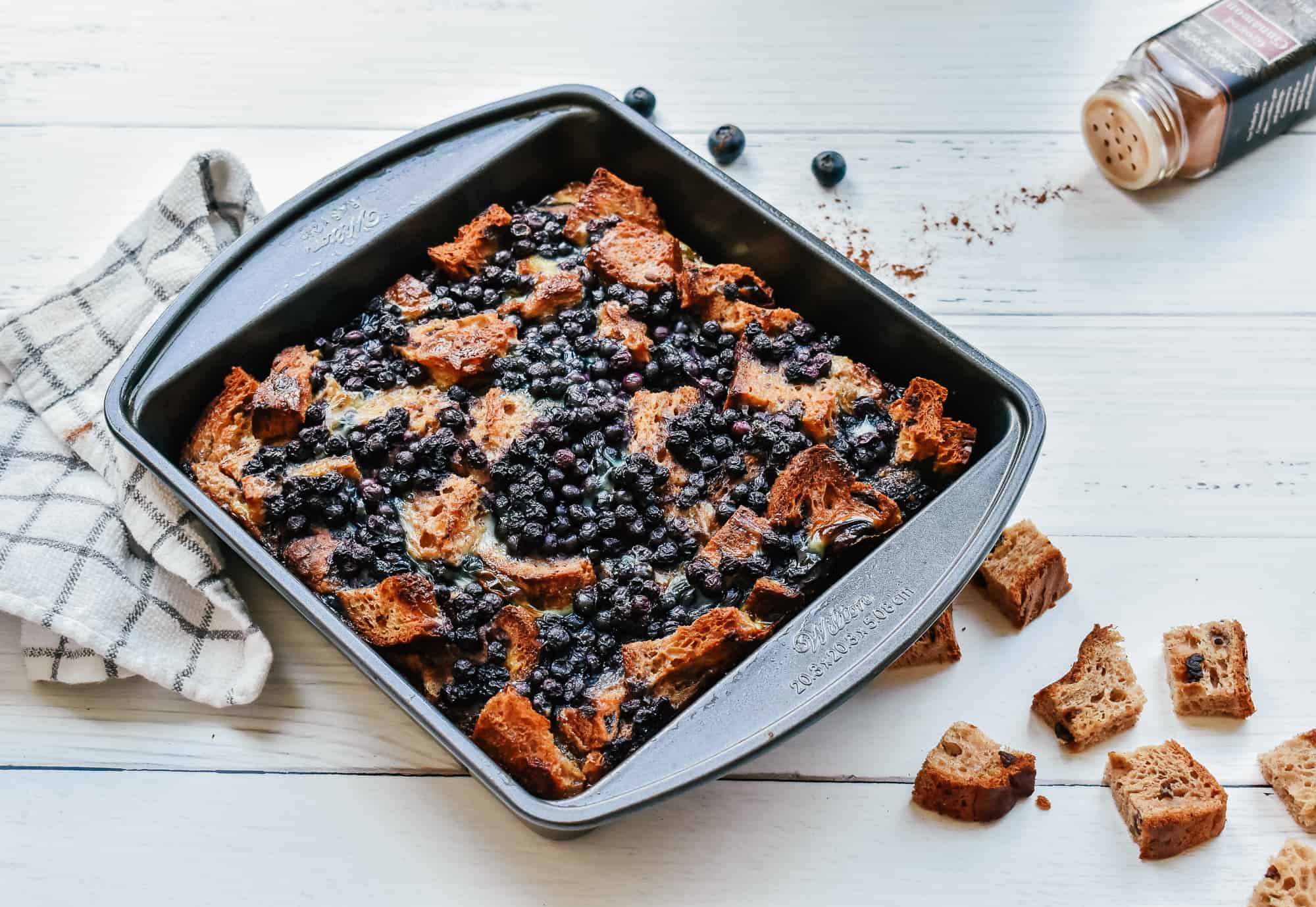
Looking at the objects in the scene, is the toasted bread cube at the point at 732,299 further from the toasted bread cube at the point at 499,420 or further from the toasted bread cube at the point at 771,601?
the toasted bread cube at the point at 771,601

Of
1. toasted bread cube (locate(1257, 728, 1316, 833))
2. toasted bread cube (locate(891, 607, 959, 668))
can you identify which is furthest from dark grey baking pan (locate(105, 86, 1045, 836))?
toasted bread cube (locate(1257, 728, 1316, 833))

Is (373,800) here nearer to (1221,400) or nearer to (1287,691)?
(1287,691)

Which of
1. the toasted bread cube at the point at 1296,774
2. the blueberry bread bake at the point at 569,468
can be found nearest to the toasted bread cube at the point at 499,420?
the blueberry bread bake at the point at 569,468

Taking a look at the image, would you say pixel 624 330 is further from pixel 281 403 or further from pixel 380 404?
pixel 281 403

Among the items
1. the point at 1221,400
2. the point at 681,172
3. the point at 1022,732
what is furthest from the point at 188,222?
the point at 1221,400

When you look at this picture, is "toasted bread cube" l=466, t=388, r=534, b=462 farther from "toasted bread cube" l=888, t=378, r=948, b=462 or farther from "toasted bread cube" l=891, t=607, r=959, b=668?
"toasted bread cube" l=891, t=607, r=959, b=668

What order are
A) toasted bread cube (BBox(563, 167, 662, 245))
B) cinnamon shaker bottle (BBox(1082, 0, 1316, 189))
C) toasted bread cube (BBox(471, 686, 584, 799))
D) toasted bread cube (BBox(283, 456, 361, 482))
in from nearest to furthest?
toasted bread cube (BBox(471, 686, 584, 799)) < toasted bread cube (BBox(283, 456, 361, 482)) < toasted bread cube (BBox(563, 167, 662, 245)) < cinnamon shaker bottle (BBox(1082, 0, 1316, 189))
